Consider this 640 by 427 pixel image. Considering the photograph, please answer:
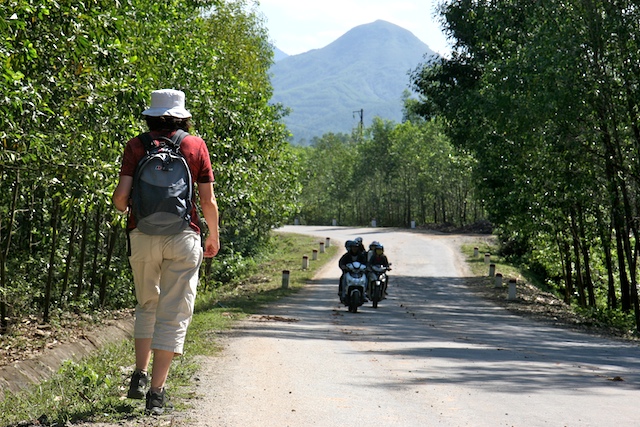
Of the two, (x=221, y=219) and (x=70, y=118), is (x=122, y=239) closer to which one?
(x=221, y=219)

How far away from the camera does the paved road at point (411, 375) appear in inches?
264

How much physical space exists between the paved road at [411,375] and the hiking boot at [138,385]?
0.41 metres

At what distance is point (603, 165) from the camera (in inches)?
854

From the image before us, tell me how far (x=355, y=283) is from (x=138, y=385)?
1366 centimetres

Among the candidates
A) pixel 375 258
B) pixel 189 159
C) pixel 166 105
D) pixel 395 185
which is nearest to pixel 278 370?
pixel 189 159

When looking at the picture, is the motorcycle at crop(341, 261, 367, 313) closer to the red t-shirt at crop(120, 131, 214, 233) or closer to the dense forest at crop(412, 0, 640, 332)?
the dense forest at crop(412, 0, 640, 332)

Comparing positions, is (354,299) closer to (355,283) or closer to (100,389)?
(355,283)

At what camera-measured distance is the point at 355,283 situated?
1989cm

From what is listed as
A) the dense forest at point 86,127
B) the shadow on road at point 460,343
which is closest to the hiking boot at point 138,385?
the shadow on road at point 460,343

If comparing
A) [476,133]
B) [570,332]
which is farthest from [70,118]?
[476,133]

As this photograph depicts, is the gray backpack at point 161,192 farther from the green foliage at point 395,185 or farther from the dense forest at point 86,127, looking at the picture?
the green foliage at point 395,185

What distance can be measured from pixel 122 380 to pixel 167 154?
8.97 ft

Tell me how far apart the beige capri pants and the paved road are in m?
0.64

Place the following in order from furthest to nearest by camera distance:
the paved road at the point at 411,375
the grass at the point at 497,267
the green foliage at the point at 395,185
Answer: the green foliage at the point at 395,185
the grass at the point at 497,267
the paved road at the point at 411,375
